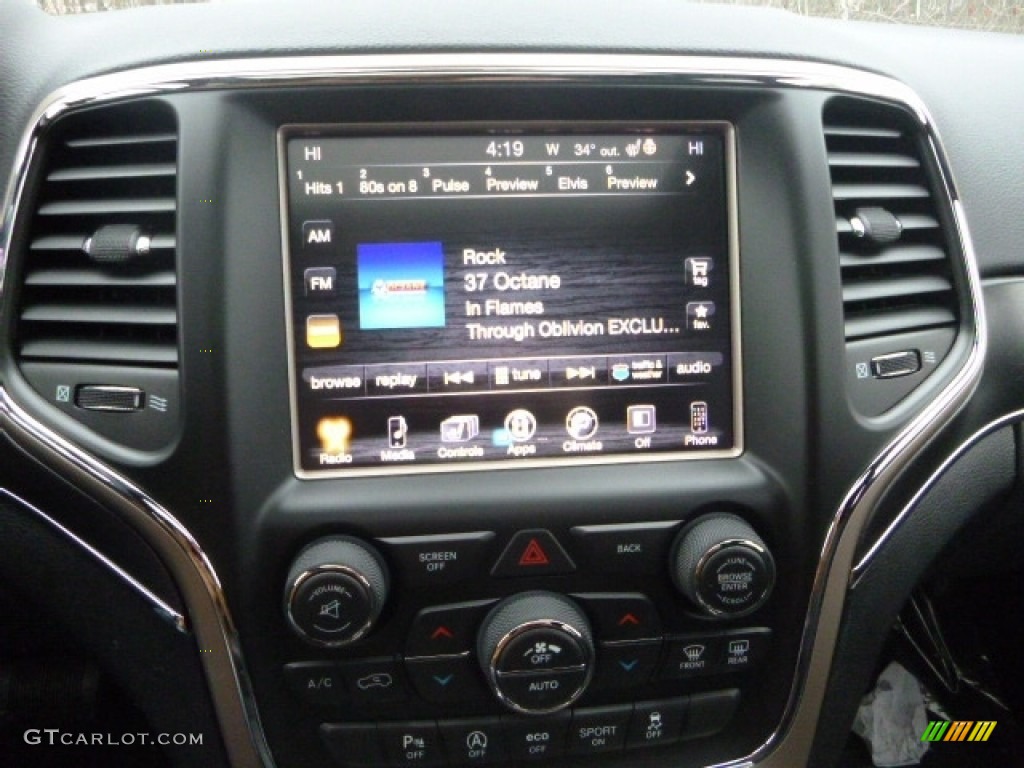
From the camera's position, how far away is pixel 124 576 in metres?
1.25

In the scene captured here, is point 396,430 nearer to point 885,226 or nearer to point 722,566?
point 722,566

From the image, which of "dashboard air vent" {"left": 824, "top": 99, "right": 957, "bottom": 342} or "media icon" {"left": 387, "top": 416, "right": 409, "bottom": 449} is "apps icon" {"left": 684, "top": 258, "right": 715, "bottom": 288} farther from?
"media icon" {"left": 387, "top": 416, "right": 409, "bottom": 449}

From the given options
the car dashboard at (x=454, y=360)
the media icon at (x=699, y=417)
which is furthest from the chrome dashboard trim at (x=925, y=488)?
the media icon at (x=699, y=417)

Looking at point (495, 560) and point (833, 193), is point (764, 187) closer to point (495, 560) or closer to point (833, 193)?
point (833, 193)

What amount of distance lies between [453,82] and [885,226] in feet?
1.98

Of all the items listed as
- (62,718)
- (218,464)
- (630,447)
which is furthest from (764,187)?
(62,718)

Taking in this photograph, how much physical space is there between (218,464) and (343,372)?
0.18 meters

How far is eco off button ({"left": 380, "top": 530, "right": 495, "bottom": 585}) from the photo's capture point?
1.22 meters

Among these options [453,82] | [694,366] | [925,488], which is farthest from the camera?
[925,488]

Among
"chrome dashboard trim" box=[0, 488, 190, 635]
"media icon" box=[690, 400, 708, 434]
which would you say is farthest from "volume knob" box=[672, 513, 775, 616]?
"chrome dashboard trim" box=[0, 488, 190, 635]

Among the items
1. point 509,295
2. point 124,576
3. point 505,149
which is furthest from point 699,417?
point 124,576

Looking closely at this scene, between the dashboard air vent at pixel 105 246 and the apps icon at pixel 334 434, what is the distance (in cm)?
19

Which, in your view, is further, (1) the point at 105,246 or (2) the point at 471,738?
(2) the point at 471,738

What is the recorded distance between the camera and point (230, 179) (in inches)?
45.6
